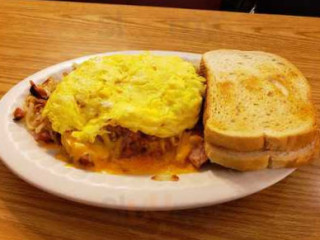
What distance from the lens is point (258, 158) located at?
93 centimetres

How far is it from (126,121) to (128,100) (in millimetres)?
A: 71

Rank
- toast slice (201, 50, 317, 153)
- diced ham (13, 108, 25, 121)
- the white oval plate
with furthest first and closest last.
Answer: diced ham (13, 108, 25, 121), toast slice (201, 50, 317, 153), the white oval plate

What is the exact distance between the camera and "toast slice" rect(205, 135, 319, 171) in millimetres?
928

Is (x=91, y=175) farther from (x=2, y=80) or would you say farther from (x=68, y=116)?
(x=2, y=80)

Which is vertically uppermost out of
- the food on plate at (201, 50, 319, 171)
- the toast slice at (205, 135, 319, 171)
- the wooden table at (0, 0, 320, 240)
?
the food on plate at (201, 50, 319, 171)

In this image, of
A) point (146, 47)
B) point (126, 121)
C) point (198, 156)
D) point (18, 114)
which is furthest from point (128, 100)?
point (146, 47)

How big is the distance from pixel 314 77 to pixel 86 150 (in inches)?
37.9

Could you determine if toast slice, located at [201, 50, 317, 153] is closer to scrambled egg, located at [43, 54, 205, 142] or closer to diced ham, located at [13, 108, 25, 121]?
A: scrambled egg, located at [43, 54, 205, 142]

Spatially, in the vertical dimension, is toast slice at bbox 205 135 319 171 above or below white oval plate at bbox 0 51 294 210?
above

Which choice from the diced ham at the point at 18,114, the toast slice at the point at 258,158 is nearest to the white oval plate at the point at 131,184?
the toast slice at the point at 258,158

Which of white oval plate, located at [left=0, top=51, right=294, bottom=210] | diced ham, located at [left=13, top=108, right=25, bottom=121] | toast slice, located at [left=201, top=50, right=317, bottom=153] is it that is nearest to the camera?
white oval plate, located at [left=0, top=51, right=294, bottom=210]

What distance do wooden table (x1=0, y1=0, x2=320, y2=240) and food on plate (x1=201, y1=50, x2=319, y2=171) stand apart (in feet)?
0.38

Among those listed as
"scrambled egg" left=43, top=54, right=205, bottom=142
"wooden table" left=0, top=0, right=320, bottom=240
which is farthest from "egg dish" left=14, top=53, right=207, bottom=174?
"wooden table" left=0, top=0, right=320, bottom=240

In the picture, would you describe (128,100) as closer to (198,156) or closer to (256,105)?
(198,156)
